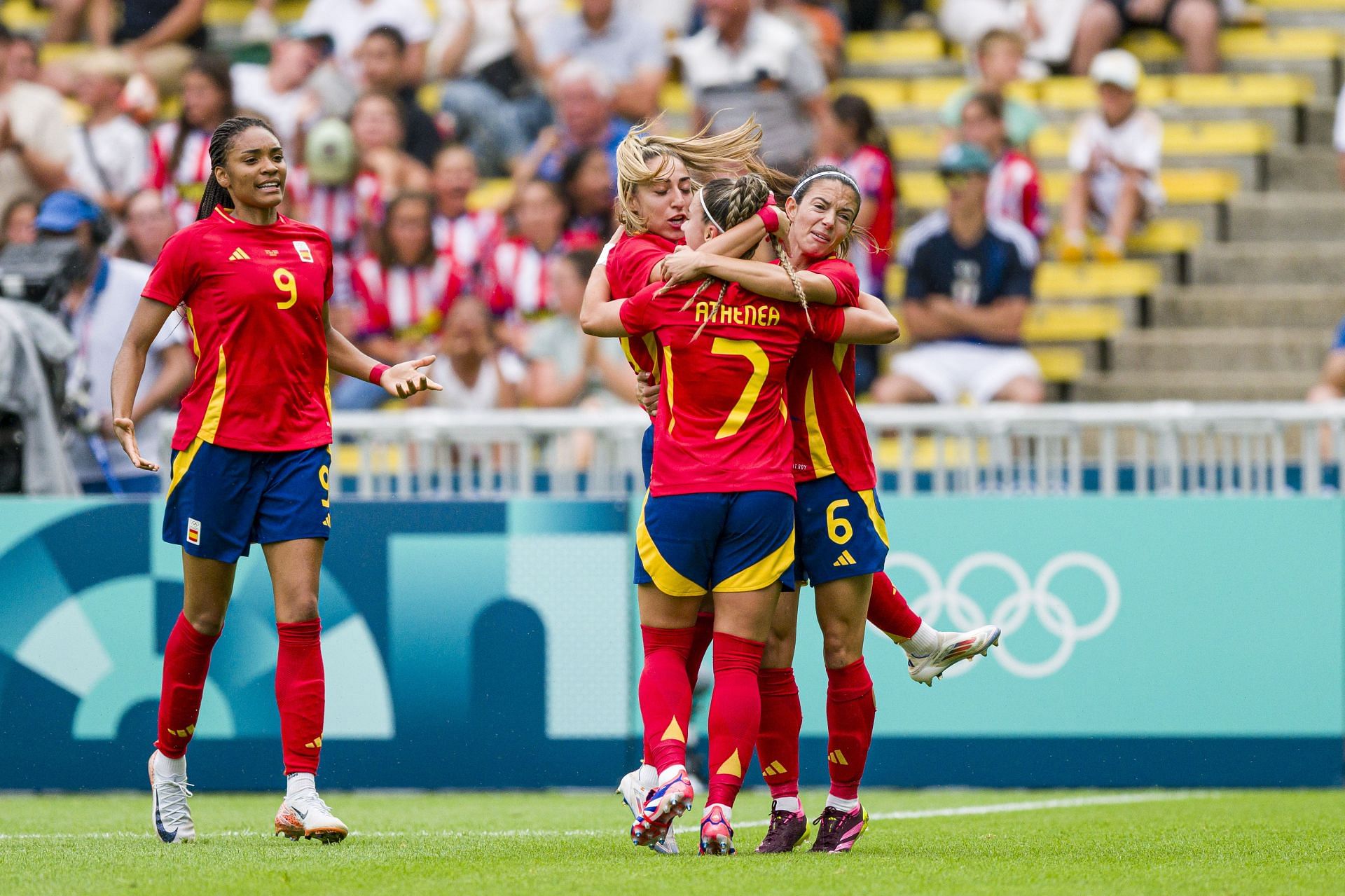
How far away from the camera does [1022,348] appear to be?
11.6m

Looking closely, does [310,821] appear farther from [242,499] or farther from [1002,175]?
[1002,175]

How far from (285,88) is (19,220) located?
283 cm

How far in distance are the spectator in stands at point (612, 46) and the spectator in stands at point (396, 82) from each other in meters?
1.01

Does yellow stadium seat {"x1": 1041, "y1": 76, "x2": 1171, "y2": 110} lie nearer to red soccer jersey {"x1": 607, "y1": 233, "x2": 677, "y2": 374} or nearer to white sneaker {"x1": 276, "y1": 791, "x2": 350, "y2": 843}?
red soccer jersey {"x1": 607, "y1": 233, "x2": 677, "y2": 374}

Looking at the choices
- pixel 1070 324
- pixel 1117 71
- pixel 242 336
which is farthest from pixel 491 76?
pixel 242 336

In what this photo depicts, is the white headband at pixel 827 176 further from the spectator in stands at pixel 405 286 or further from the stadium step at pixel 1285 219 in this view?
the stadium step at pixel 1285 219

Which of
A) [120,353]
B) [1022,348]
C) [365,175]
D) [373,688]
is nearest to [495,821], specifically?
[373,688]

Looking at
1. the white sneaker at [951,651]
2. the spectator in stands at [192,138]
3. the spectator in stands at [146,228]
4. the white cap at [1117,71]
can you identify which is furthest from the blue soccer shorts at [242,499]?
the white cap at [1117,71]

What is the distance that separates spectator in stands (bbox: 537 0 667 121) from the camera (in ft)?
44.3

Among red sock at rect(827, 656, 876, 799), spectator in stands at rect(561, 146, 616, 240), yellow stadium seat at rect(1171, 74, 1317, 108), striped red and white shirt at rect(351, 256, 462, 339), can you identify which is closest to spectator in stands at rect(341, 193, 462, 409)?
striped red and white shirt at rect(351, 256, 462, 339)

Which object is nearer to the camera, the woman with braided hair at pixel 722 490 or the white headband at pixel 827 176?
the woman with braided hair at pixel 722 490

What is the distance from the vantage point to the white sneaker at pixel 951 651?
6.06 meters

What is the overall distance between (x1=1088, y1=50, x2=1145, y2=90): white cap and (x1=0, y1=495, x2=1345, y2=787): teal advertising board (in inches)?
206

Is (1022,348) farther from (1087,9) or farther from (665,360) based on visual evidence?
(665,360)
